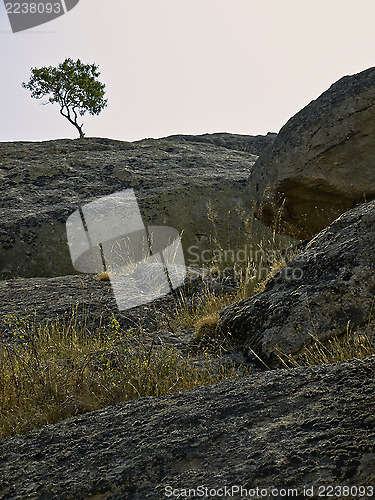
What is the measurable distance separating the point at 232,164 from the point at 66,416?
376 inches

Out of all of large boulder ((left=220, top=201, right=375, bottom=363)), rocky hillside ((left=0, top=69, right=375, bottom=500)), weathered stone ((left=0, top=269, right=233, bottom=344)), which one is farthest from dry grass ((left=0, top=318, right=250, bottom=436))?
weathered stone ((left=0, top=269, right=233, bottom=344))

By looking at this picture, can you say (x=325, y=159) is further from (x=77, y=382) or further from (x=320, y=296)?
(x=77, y=382)

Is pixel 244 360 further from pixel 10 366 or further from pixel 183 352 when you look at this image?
pixel 10 366

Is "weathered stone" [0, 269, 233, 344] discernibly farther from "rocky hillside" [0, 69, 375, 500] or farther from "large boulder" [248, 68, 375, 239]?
"large boulder" [248, 68, 375, 239]

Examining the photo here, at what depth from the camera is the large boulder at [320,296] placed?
338 cm

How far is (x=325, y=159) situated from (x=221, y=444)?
15.1 ft

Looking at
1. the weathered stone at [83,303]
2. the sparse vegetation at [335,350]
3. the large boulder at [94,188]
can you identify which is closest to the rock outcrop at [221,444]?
the sparse vegetation at [335,350]

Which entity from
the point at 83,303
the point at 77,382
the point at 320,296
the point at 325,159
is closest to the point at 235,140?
the point at 325,159

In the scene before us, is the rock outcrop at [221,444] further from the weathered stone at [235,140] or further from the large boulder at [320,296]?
the weathered stone at [235,140]

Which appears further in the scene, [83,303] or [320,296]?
[83,303]

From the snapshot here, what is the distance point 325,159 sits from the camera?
5.77 meters

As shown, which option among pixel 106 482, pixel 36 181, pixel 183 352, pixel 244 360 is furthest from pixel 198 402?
pixel 36 181

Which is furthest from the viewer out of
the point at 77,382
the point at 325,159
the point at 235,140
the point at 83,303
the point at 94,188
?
the point at 235,140

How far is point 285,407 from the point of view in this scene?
1.98 metres
